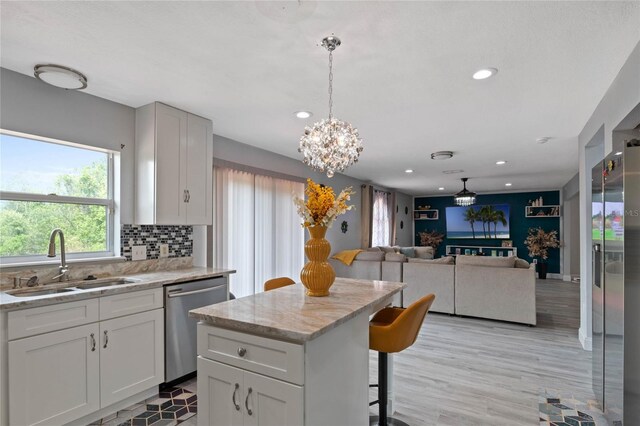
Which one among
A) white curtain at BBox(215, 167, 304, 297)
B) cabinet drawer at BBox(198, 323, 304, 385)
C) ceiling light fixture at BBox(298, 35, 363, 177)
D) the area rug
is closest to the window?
white curtain at BBox(215, 167, 304, 297)

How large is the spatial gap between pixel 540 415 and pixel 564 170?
5.47 m

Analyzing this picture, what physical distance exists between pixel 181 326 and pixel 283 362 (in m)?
1.82

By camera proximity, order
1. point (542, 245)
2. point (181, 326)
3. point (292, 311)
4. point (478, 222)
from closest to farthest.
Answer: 1. point (292, 311)
2. point (181, 326)
3. point (542, 245)
4. point (478, 222)

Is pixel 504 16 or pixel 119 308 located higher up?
pixel 504 16

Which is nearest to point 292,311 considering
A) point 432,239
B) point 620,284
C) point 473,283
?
point 620,284

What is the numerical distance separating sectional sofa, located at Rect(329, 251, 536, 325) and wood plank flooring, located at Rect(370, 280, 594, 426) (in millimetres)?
215

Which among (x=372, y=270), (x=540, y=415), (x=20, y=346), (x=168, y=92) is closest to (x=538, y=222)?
(x=372, y=270)

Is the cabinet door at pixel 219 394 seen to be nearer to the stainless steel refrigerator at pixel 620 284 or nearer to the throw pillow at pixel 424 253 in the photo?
the stainless steel refrigerator at pixel 620 284

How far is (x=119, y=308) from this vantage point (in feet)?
8.20

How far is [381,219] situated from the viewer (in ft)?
28.9

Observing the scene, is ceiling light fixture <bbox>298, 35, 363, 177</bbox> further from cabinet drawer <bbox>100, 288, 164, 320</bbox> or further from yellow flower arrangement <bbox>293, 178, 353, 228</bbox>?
cabinet drawer <bbox>100, 288, 164, 320</bbox>

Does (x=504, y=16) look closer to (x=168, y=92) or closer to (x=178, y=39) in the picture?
(x=178, y=39)

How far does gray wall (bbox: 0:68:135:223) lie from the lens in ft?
8.09

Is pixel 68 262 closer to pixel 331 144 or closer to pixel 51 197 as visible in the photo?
pixel 51 197
